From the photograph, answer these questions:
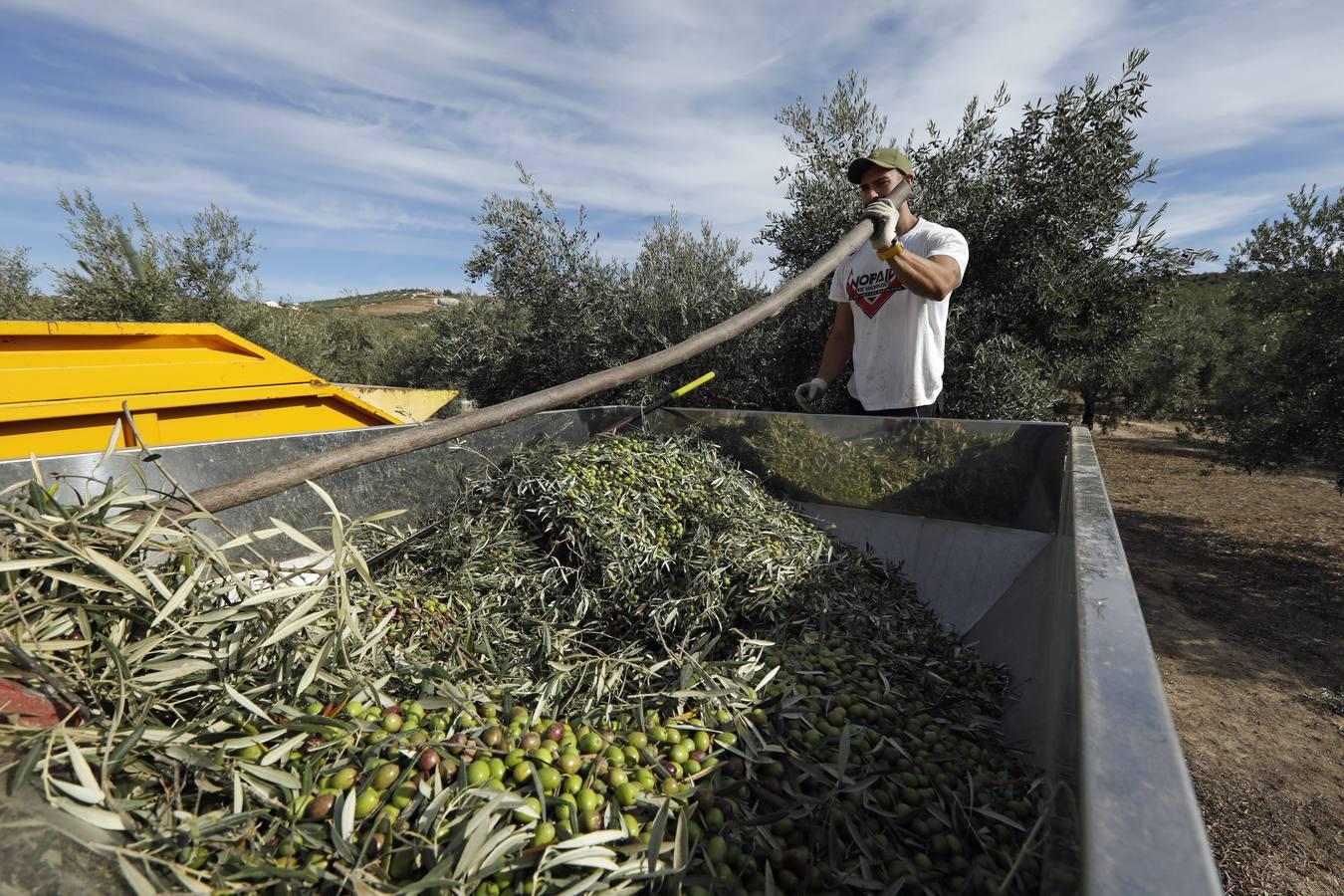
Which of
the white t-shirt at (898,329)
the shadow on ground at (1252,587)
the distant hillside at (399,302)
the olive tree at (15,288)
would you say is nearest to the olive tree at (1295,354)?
the shadow on ground at (1252,587)

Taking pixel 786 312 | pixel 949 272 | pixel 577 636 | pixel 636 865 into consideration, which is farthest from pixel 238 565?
pixel 786 312

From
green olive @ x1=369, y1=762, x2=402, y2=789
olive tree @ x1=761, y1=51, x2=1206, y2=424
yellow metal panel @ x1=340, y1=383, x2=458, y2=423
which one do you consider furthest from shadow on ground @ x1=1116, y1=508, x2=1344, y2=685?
yellow metal panel @ x1=340, y1=383, x2=458, y2=423

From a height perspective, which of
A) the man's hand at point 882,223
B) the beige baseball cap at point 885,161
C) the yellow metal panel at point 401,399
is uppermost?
the beige baseball cap at point 885,161

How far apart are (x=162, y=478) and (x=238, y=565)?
846 millimetres

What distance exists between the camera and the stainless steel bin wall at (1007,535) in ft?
2.28

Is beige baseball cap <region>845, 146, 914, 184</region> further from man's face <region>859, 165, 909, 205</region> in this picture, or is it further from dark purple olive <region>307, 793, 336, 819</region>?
dark purple olive <region>307, 793, 336, 819</region>

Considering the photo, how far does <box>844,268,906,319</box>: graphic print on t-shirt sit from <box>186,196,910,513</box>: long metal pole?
25cm

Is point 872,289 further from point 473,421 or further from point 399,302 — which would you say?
point 399,302

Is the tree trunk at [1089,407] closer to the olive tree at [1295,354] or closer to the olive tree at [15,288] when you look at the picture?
the olive tree at [1295,354]

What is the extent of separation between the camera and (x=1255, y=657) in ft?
16.6

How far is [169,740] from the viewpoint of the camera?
125 cm

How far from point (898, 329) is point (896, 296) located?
19 centimetres

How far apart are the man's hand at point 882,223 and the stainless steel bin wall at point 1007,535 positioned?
3.16 ft

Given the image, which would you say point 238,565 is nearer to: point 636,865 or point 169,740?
point 169,740
